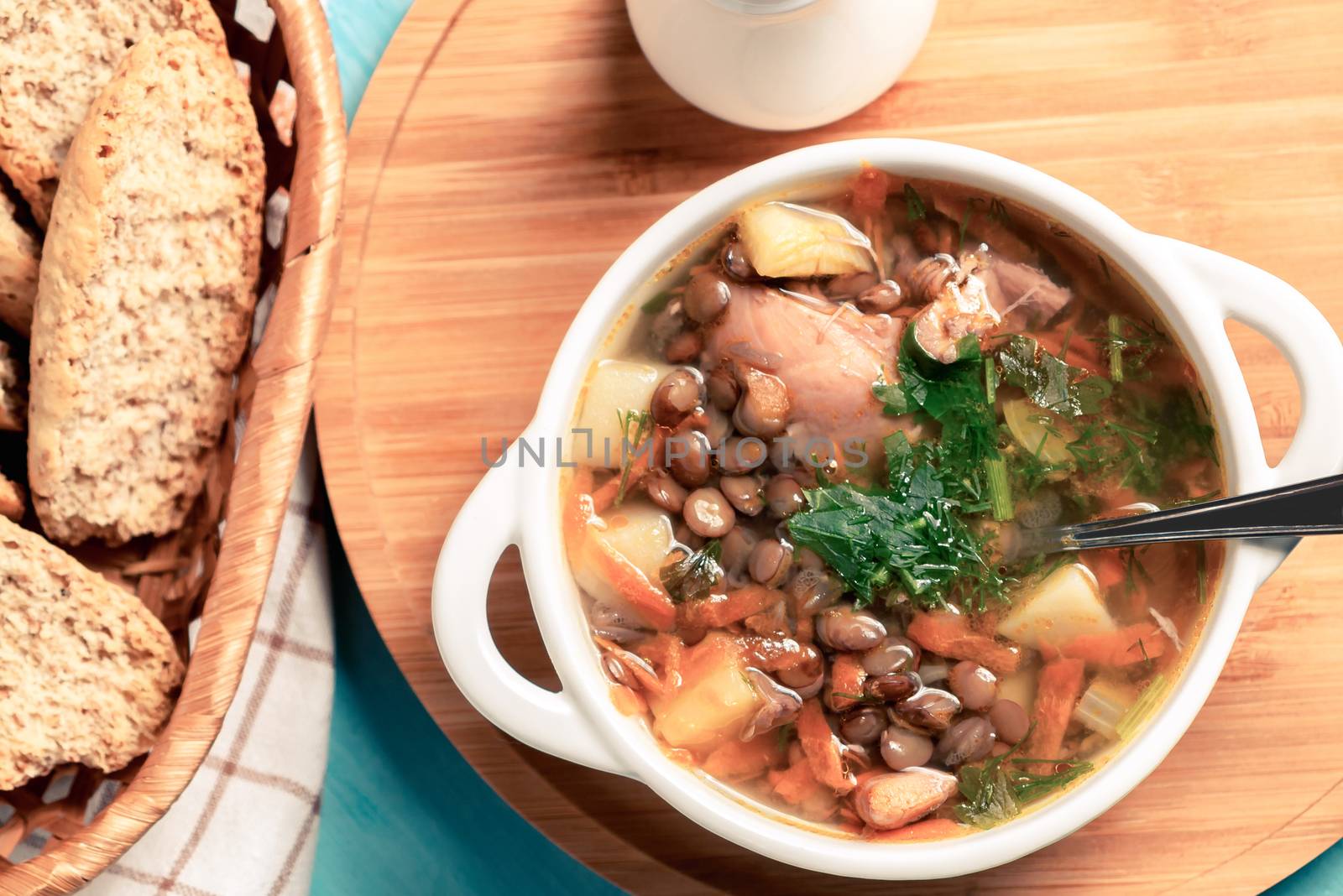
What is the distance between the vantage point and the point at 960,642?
5.69 ft

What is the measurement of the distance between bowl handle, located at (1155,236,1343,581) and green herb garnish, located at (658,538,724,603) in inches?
31.5

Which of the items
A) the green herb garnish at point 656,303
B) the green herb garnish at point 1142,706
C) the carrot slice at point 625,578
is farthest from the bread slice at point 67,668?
the green herb garnish at point 1142,706

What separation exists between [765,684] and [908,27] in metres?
1.05

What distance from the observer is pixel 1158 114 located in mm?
1935

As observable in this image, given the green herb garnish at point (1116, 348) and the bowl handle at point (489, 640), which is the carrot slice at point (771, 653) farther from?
the green herb garnish at point (1116, 348)

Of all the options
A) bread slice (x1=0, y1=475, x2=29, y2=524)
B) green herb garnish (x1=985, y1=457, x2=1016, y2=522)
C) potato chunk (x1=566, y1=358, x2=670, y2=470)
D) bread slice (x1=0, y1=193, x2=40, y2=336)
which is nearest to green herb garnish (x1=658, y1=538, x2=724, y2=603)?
potato chunk (x1=566, y1=358, x2=670, y2=470)

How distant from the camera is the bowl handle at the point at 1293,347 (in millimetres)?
1556

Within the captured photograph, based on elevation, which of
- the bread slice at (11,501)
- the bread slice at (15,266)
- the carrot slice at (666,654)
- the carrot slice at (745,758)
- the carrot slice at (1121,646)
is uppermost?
the bread slice at (15,266)

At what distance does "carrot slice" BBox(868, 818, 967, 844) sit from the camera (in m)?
1.69

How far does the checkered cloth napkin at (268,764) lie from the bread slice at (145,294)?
29 cm

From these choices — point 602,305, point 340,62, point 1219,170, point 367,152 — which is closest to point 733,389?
point 602,305

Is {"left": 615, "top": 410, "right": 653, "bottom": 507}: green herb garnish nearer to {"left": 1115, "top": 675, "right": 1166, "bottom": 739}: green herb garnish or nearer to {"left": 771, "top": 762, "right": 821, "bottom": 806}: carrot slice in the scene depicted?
{"left": 771, "top": 762, "right": 821, "bottom": 806}: carrot slice

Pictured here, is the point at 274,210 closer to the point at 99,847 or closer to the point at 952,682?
the point at 99,847

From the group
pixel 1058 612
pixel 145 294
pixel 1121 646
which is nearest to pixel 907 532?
pixel 1058 612
